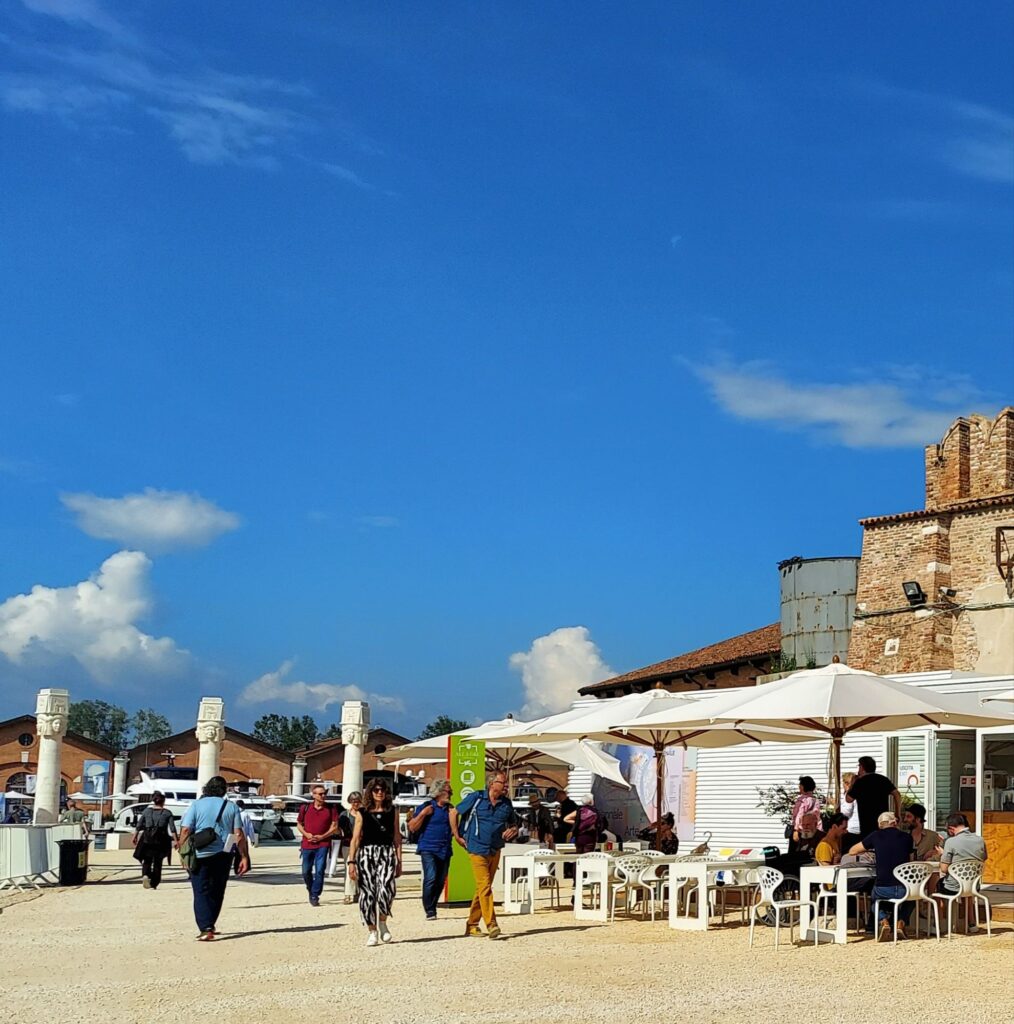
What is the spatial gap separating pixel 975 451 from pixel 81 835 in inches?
821

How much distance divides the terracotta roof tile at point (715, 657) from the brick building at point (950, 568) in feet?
22.0

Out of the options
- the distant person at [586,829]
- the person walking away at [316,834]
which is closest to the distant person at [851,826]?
the distant person at [586,829]

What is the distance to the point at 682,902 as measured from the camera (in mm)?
16484

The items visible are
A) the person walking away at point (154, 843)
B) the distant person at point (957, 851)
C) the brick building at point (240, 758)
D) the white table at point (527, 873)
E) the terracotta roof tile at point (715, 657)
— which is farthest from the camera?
the brick building at point (240, 758)

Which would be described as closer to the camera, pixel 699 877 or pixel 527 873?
pixel 699 877

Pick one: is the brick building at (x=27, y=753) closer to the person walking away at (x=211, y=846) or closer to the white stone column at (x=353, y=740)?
the white stone column at (x=353, y=740)

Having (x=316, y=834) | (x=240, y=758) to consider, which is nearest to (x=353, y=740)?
(x=316, y=834)

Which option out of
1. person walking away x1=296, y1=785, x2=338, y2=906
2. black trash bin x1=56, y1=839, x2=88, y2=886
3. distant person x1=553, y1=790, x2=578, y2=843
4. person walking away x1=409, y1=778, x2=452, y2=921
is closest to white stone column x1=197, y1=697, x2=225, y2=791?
black trash bin x1=56, y1=839, x2=88, y2=886

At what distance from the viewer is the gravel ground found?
9523 millimetres

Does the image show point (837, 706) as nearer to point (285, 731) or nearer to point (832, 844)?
point (832, 844)

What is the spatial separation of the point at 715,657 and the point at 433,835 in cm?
2995

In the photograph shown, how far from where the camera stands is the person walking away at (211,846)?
13.4 metres

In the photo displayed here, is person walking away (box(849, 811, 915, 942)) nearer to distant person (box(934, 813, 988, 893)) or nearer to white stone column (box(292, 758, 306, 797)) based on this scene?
distant person (box(934, 813, 988, 893))

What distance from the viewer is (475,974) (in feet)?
36.7
